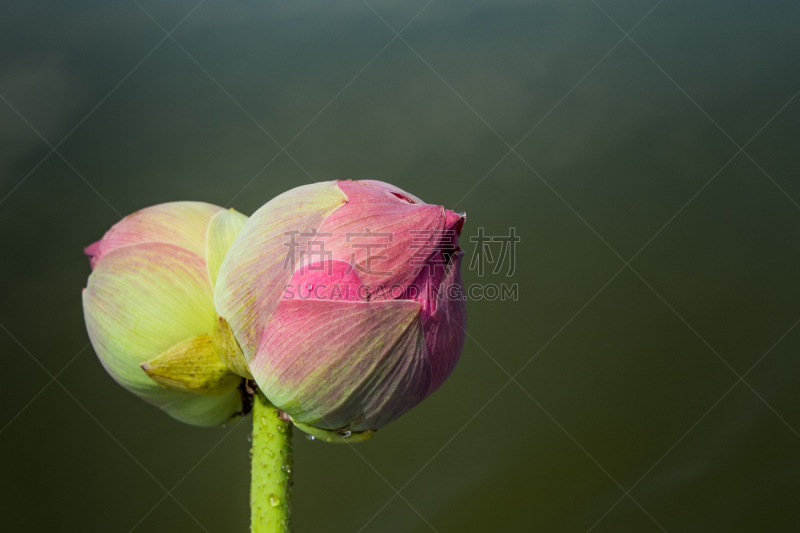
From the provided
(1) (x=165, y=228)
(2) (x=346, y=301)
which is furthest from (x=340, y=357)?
(1) (x=165, y=228)

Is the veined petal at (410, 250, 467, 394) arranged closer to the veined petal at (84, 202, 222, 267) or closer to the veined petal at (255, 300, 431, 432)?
the veined petal at (255, 300, 431, 432)

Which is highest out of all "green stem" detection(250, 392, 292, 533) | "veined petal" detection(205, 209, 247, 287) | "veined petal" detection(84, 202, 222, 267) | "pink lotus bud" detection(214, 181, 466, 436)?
"pink lotus bud" detection(214, 181, 466, 436)

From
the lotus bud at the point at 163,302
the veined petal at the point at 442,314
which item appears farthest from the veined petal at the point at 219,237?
the veined petal at the point at 442,314

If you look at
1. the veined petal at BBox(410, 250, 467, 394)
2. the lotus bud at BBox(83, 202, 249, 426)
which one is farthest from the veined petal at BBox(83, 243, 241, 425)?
the veined petal at BBox(410, 250, 467, 394)

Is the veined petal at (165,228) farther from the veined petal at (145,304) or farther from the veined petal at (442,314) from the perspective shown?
the veined petal at (442,314)

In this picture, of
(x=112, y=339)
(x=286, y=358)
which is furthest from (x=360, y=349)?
(x=112, y=339)

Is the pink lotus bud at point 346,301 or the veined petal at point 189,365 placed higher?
the pink lotus bud at point 346,301

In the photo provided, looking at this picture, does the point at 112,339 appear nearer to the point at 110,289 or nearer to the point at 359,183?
the point at 110,289
